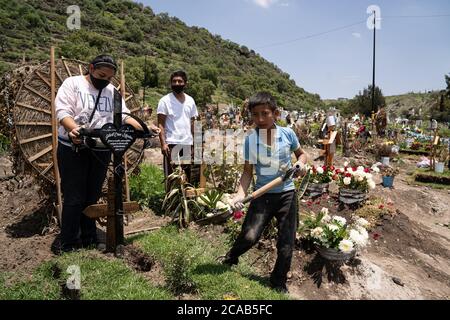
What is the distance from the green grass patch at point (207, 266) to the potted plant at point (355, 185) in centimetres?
222

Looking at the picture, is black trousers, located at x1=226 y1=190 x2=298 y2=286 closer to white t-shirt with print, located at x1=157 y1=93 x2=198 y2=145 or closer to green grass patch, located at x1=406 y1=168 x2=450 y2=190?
white t-shirt with print, located at x1=157 y1=93 x2=198 y2=145

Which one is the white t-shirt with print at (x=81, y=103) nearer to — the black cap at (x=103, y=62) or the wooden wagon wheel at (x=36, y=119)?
the black cap at (x=103, y=62)

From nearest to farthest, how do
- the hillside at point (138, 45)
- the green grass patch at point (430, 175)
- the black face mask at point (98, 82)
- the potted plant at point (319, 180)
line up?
1. the black face mask at point (98, 82)
2. the potted plant at point (319, 180)
3. the green grass patch at point (430, 175)
4. the hillside at point (138, 45)

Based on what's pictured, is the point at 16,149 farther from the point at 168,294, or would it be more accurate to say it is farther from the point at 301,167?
the point at 301,167

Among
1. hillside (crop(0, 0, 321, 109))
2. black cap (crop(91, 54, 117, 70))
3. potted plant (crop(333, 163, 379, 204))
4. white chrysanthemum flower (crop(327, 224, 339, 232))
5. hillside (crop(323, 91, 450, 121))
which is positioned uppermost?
hillside (crop(0, 0, 321, 109))

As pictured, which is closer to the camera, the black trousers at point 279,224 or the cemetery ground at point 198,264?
the cemetery ground at point 198,264

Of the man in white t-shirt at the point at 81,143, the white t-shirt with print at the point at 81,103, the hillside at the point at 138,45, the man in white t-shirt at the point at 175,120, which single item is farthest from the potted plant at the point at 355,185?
the hillside at the point at 138,45

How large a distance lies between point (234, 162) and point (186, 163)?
3.77 ft

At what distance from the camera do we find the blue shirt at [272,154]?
303cm

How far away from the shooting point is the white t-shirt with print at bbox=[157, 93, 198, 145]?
14.4ft

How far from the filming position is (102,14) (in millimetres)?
41844

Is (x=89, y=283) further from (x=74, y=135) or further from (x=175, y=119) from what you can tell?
(x=175, y=119)

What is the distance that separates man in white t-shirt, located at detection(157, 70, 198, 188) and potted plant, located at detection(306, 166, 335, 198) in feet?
7.34

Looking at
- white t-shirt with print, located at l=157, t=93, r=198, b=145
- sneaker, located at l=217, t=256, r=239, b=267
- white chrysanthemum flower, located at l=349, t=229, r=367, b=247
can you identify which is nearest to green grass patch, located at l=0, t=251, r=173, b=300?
sneaker, located at l=217, t=256, r=239, b=267
